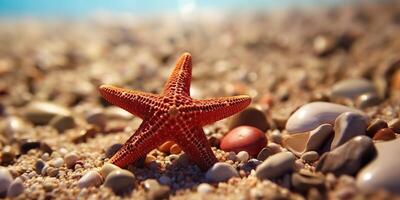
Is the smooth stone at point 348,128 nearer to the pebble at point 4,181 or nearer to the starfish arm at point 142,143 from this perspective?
the starfish arm at point 142,143

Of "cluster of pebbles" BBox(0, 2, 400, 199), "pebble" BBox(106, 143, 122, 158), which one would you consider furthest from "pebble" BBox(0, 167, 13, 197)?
"pebble" BBox(106, 143, 122, 158)

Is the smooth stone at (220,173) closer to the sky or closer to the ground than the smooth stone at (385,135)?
closer to the sky

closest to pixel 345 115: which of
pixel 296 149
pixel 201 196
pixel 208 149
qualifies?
pixel 296 149

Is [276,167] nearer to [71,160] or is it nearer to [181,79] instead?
[181,79]

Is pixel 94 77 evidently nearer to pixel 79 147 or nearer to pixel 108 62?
pixel 108 62

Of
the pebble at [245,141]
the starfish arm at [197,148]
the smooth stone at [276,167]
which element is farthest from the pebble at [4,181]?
the smooth stone at [276,167]

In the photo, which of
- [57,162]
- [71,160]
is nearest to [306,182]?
[71,160]
